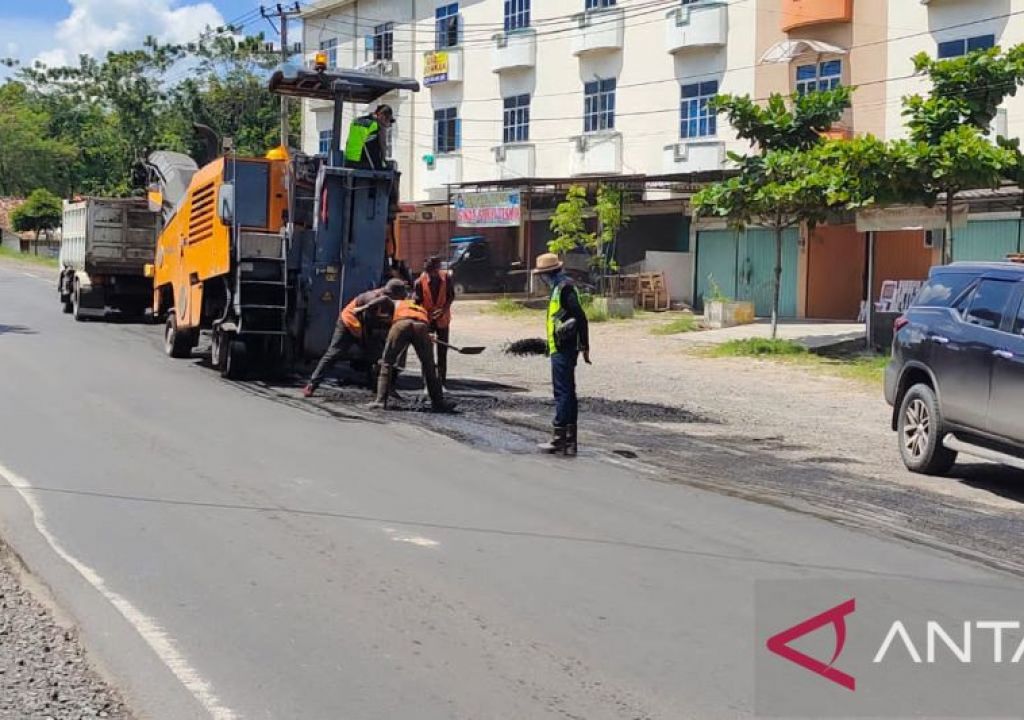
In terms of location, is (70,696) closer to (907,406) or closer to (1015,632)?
(1015,632)

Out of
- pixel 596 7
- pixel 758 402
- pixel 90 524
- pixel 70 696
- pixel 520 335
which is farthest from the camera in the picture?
pixel 596 7

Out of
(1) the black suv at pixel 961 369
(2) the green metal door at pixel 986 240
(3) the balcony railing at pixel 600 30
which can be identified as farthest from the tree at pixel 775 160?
(3) the balcony railing at pixel 600 30

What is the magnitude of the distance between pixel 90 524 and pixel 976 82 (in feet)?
55.6

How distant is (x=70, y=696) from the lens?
16.0 feet

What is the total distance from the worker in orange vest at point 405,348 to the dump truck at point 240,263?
245 cm

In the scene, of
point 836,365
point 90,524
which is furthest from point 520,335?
point 90,524

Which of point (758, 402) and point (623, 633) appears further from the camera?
point (758, 402)

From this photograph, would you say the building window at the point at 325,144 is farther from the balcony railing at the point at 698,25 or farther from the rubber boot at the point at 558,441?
the balcony railing at the point at 698,25

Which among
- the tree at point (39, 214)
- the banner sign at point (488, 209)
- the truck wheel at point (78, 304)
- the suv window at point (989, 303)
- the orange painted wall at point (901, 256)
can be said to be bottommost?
the truck wheel at point (78, 304)

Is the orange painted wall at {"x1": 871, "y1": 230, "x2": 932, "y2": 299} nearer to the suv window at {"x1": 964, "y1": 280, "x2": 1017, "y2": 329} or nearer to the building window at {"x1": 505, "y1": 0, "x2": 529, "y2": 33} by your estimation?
the building window at {"x1": 505, "y1": 0, "x2": 529, "y2": 33}

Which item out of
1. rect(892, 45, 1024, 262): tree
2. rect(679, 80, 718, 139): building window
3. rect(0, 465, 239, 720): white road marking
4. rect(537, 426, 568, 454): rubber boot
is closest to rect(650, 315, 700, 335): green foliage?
rect(892, 45, 1024, 262): tree

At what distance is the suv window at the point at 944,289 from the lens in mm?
10734

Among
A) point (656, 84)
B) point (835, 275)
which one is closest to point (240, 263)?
point (835, 275)
